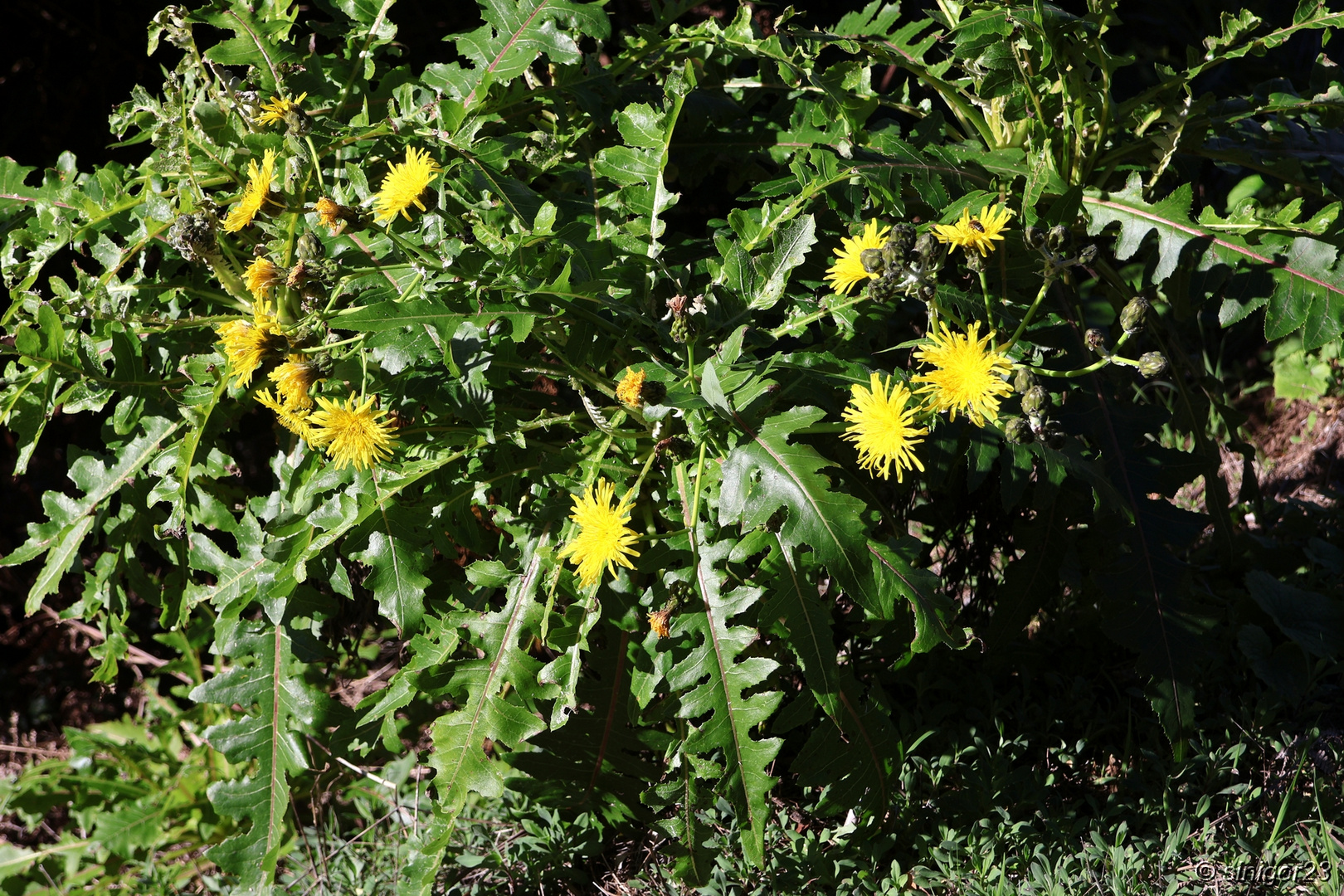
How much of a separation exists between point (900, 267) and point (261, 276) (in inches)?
41.0

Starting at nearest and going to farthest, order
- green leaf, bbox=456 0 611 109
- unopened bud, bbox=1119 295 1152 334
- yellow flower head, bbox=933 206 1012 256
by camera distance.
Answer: unopened bud, bbox=1119 295 1152 334 → yellow flower head, bbox=933 206 1012 256 → green leaf, bbox=456 0 611 109

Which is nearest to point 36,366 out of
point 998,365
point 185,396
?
point 185,396

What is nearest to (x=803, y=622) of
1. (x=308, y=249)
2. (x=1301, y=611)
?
(x=308, y=249)

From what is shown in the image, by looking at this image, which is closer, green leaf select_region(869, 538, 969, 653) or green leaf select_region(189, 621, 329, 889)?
green leaf select_region(869, 538, 969, 653)

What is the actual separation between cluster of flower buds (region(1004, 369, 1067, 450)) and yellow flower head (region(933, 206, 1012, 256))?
268 millimetres

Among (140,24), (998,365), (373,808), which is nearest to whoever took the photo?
(998,365)

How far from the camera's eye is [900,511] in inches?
87.9

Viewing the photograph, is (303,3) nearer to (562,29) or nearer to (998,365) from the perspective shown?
(562,29)

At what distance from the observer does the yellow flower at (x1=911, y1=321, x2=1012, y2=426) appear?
4.70 ft

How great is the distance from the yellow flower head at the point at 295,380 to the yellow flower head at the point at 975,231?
3.51ft

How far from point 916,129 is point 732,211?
46cm

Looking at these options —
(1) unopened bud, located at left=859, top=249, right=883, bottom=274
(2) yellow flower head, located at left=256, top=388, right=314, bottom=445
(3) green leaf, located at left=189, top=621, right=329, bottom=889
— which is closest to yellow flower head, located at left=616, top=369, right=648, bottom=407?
(1) unopened bud, located at left=859, top=249, right=883, bottom=274

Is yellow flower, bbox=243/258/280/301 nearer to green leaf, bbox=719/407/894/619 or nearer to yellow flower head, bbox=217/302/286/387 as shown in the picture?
yellow flower head, bbox=217/302/286/387

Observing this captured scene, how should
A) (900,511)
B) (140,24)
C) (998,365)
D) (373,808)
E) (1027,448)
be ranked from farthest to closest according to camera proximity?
(140,24) → (373,808) → (900,511) → (1027,448) → (998,365)
